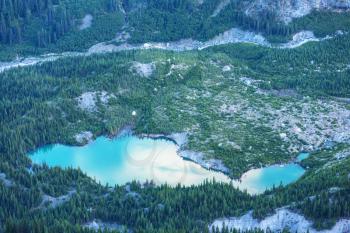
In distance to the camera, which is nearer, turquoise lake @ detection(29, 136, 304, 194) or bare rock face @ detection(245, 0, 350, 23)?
turquoise lake @ detection(29, 136, 304, 194)

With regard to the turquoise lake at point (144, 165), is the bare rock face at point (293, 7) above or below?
above

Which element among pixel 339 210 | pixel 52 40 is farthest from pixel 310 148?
pixel 52 40

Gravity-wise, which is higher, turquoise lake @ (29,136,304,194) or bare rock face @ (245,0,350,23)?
bare rock face @ (245,0,350,23)

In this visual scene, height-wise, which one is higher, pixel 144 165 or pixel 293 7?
pixel 293 7

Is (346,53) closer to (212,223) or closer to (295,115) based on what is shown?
(295,115)
